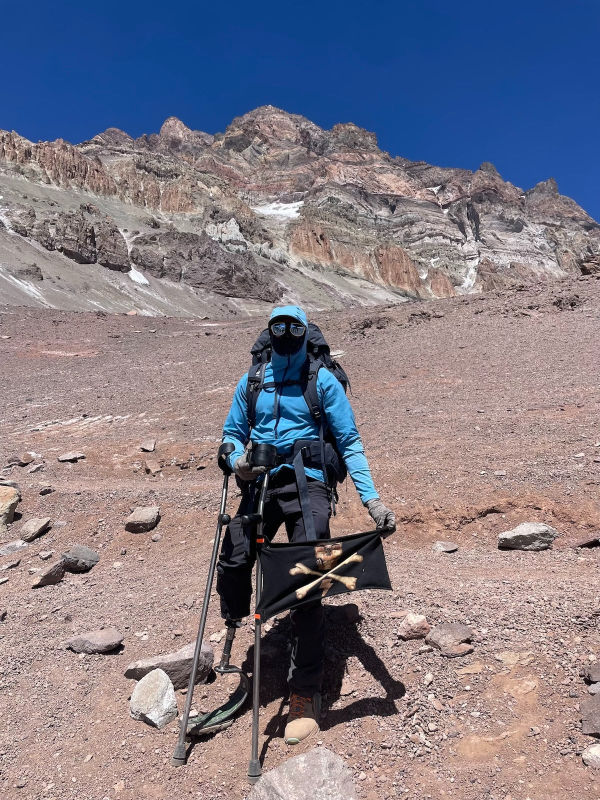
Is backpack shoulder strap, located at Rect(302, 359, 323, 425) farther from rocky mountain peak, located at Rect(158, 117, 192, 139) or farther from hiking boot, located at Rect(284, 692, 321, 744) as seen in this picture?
rocky mountain peak, located at Rect(158, 117, 192, 139)

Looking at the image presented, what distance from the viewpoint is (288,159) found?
16425 centimetres

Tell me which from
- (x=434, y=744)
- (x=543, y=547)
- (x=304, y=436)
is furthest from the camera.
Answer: (x=543, y=547)

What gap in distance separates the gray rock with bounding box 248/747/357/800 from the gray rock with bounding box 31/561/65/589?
316cm

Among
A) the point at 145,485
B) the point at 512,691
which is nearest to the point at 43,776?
the point at 512,691

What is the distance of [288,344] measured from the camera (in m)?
2.98

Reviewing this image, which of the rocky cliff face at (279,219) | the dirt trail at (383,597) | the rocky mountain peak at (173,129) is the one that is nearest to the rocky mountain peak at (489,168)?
the rocky cliff face at (279,219)

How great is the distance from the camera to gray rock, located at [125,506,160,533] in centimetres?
541

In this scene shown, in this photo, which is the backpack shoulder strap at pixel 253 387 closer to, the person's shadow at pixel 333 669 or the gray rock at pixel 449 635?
the person's shadow at pixel 333 669

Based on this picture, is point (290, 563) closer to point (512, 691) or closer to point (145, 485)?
point (512, 691)

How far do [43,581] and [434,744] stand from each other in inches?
144

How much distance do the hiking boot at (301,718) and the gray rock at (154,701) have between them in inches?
A: 26.4

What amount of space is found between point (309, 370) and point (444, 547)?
2.52m

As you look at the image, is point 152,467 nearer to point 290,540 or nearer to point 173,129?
point 290,540

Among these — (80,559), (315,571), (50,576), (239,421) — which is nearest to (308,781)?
(315,571)
